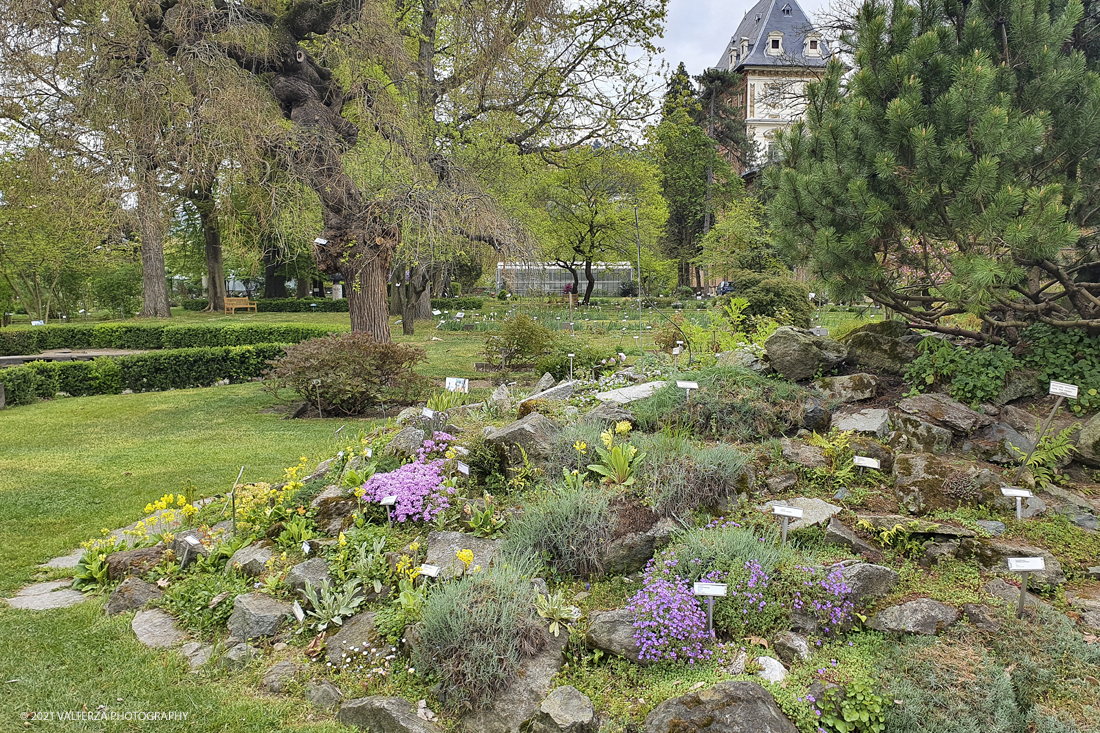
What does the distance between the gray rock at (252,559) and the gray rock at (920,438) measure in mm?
4387

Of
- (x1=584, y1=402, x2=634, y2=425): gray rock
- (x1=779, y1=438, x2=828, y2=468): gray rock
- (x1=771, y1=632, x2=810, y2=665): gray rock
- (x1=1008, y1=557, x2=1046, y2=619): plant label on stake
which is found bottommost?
(x1=771, y1=632, x2=810, y2=665): gray rock

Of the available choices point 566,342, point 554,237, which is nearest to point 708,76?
point 554,237

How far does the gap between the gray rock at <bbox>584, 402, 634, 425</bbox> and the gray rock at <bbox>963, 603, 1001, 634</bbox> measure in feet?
8.44

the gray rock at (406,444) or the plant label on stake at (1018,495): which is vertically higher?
the gray rock at (406,444)

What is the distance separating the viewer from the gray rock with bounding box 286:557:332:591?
3565 mm

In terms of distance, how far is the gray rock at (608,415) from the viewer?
5.13 metres

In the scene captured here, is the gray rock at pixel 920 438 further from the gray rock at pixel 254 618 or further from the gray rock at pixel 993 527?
the gray rock at pixel 254 618

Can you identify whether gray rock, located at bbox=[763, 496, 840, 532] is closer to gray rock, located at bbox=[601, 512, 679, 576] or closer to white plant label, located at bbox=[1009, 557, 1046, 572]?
gray rock, located at bbox=[601, 512, 679, 576]

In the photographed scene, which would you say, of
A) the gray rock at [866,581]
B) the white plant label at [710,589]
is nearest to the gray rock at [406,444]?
the white plant label at [710,589]

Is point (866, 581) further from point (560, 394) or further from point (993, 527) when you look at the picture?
point (560, 394)

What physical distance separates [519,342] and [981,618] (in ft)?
27.3

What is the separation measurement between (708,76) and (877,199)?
36.3m

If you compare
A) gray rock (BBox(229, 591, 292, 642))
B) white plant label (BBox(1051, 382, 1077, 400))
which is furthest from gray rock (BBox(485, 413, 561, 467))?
white plant label (BBox(1051, 382, 1077, 400))

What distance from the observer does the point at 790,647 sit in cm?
290
